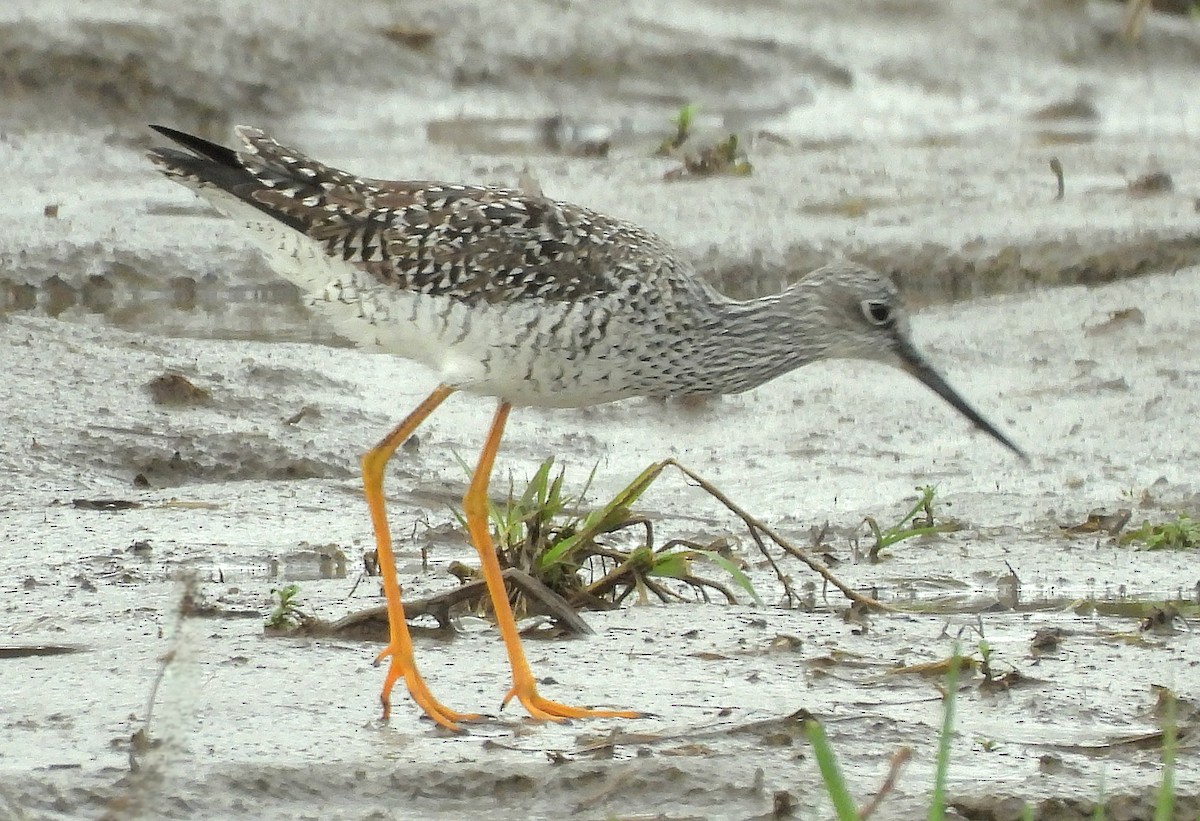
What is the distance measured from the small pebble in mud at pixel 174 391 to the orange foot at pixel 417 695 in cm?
278

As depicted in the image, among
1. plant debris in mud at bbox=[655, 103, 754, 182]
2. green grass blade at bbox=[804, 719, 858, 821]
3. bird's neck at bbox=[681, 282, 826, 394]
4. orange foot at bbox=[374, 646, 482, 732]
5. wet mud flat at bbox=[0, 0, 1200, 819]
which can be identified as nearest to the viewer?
green grass blade at bbox=[804, 719, 858, 821]

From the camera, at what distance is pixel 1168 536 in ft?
21.5

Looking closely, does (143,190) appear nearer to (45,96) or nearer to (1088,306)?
(45,96)

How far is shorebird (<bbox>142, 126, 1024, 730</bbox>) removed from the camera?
17.8 feet

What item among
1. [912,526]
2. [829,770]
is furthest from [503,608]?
[829,770]

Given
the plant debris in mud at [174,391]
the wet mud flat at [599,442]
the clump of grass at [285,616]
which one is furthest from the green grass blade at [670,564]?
the plant debris in mud at [174,391]

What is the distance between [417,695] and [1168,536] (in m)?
2.85

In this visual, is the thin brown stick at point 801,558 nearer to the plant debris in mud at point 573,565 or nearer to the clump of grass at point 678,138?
the plant debris in mud at point 573,565

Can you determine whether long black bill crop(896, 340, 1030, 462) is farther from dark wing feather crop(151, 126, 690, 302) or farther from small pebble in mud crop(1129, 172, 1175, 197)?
small pebble in mud crop(1129, 172, 1175, 197)

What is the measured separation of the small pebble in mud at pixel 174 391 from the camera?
756 centimetres

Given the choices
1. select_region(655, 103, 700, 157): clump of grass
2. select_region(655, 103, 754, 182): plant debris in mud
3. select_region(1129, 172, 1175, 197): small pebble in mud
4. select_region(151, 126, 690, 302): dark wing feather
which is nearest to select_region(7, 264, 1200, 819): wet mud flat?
select_region(151, 126, 690, 302): dark wing feather

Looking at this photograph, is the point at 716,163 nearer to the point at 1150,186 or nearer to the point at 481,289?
the point at 1150,186

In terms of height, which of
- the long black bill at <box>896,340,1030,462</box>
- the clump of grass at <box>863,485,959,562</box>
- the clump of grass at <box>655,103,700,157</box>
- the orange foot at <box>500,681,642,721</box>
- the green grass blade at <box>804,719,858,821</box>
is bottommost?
the orange foot at <box>500,681,642,721</box>

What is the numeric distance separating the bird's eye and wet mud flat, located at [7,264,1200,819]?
78cm
